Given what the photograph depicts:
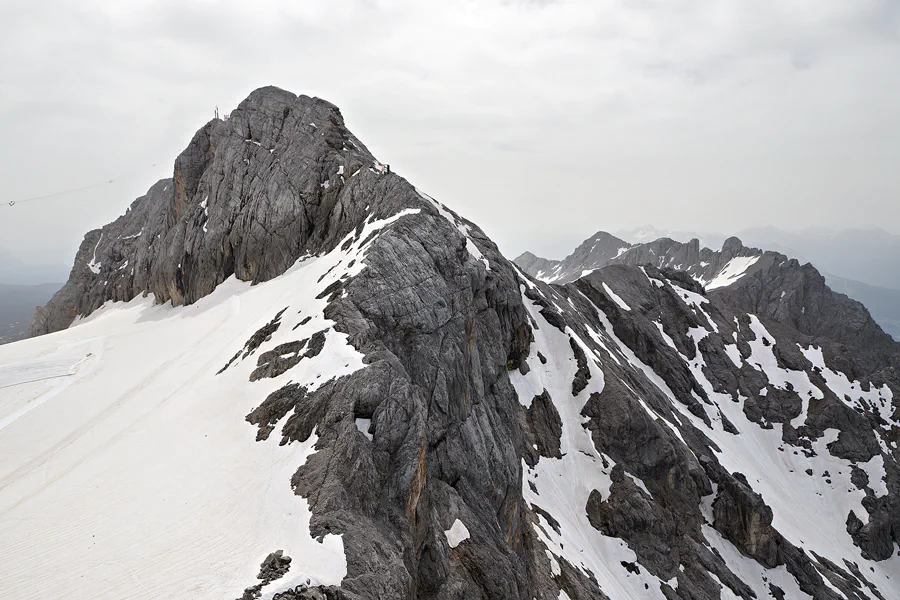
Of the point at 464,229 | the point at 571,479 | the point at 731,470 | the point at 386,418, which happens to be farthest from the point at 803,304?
the point at 386,418

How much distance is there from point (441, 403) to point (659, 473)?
42058 millimetres

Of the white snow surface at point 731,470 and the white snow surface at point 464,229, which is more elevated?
the white snow surface at point 464,229

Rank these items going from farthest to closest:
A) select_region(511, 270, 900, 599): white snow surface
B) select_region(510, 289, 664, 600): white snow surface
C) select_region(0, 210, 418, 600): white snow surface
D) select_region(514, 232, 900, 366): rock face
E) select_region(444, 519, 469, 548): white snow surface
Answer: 1. select_region(514, 232, 900, 366): rock face
2. select_region(511, 270, 900, 599): white snow surface
3. select_region(510, 289, 664, 600): white snow surface
4. select_region(444, 519, 469, 548): white snow surface
5. select_region(0, 210, 418, 600): white snow surface

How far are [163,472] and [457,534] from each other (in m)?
14.4

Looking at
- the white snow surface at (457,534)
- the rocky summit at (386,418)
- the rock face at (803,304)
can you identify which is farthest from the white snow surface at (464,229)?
the rock face at (803,304)

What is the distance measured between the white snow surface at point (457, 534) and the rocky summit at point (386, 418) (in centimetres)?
18

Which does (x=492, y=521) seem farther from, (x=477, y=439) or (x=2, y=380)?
(x=2, y=380)

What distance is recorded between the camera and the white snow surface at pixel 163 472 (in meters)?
14.8

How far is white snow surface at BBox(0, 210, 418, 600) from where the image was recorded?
14.8 meters

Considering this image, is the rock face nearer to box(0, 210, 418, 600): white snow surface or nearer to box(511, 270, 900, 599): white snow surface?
box(511, 270, 900, 599): white snow surface

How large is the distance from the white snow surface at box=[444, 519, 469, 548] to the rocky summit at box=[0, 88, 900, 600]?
179 mm

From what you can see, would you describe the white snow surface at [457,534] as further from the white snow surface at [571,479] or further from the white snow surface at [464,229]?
the white snow surface at [464,229]

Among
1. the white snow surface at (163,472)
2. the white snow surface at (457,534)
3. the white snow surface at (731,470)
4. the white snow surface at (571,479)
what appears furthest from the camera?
the white snow surface at (731,470)

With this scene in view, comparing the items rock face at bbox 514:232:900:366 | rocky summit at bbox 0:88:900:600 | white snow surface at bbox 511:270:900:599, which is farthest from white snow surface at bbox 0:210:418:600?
rock face at bbox 514:232:900:366
